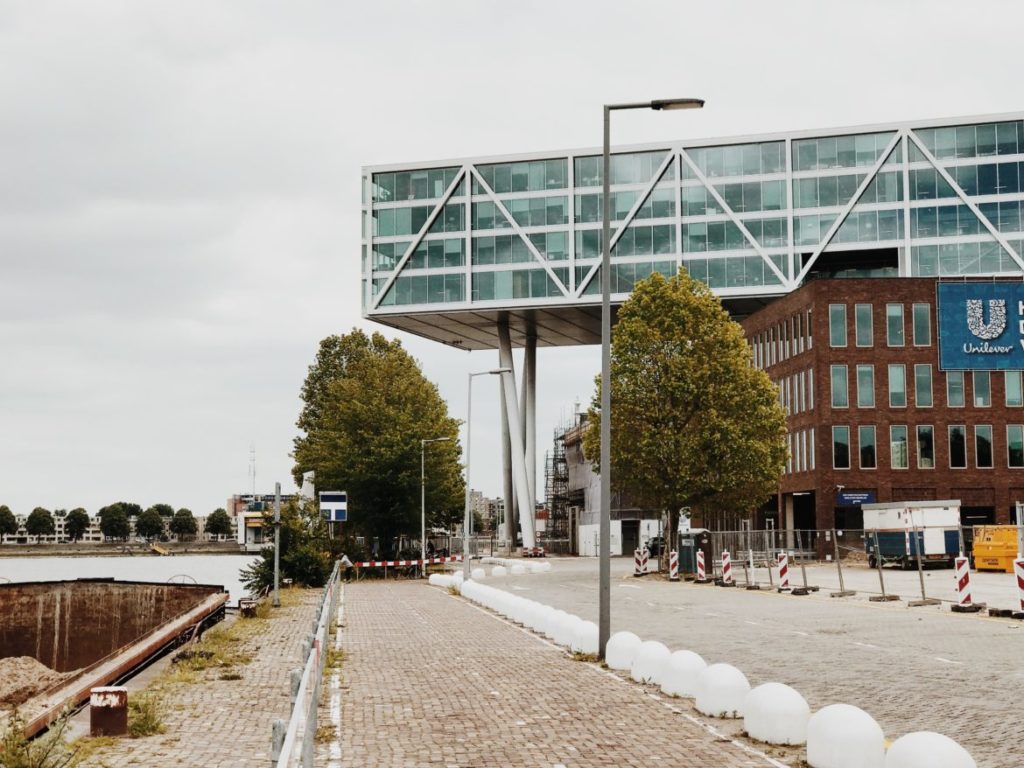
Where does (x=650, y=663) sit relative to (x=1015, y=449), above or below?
A: below

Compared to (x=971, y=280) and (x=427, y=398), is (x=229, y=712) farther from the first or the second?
(x=971, y=280)

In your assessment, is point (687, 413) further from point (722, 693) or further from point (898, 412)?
point (722, 693)

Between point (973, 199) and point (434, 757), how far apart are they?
249 ft

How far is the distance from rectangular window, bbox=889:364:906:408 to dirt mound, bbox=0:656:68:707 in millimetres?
47747

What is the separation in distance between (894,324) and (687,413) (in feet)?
86.7

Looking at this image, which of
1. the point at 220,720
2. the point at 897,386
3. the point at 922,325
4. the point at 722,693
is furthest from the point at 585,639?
the point at 922,325

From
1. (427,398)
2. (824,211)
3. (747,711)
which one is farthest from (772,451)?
(747,711)

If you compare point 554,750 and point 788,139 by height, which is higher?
point 788,139

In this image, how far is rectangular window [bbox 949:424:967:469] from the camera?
7194 centimetres

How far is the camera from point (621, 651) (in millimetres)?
17766

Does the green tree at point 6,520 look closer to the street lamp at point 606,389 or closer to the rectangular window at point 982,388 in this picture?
the rectangular window at point 982,388

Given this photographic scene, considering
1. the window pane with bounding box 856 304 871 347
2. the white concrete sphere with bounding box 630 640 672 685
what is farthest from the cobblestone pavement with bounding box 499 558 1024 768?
the window pane with bounding box 856 304 871 347

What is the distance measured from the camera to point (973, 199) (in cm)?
Result: 7944

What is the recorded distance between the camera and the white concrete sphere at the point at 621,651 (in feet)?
57.8
